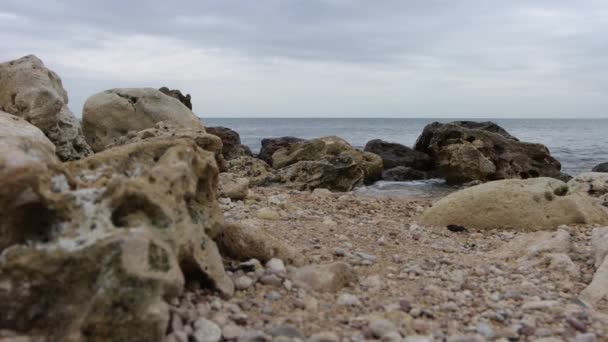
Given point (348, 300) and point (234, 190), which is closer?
point (348, 300)

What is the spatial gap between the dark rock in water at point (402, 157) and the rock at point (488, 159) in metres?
2.14

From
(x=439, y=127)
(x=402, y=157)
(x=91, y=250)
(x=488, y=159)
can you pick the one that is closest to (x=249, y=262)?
(x=91, y=250)

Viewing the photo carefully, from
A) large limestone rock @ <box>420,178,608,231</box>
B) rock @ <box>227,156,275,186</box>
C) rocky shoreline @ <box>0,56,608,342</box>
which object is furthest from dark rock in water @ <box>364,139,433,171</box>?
rocky shoreline @ <box>0,56,608,342</box>

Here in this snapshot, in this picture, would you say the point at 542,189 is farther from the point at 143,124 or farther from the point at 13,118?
the point at 143,124

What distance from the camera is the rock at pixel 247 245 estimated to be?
4.71 m

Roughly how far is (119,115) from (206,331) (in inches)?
415

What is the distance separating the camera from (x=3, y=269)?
3.01 meters

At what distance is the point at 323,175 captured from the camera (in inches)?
531

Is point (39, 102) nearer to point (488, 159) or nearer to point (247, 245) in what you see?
point (247, 245)

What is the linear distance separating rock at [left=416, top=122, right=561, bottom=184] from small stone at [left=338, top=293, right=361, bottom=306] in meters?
12.5

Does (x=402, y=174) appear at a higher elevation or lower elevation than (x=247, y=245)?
lower

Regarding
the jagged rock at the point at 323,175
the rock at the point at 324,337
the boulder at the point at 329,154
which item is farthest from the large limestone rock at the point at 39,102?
the rock at the point at 324,337

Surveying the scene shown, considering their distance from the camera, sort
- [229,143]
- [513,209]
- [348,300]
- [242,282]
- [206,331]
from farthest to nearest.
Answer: [229,143]
[513,209]
[242,282]
[348,300]
[206,331]

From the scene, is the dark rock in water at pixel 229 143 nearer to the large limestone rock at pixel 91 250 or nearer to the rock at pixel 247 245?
the rock at pixel 247 245
